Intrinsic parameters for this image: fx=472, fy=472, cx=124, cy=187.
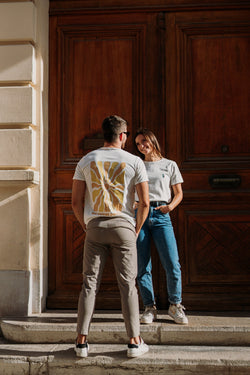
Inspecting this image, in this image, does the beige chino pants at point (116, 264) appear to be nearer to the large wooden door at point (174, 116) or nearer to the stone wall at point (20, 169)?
the stone wall at point (20, 169)

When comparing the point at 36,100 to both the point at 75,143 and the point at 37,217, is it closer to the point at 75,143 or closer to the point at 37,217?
the point at 75,143

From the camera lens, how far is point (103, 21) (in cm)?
517

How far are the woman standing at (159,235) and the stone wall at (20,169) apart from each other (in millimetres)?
1102

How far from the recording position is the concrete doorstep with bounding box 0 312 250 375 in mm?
3697

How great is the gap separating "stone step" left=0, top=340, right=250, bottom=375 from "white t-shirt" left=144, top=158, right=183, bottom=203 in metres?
1.33

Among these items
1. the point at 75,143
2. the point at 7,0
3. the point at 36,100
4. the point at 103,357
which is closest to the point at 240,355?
the point at 103,357

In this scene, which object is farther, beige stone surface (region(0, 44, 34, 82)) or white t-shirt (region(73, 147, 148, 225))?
beige stone surface (region(0, 44, 34, 82))

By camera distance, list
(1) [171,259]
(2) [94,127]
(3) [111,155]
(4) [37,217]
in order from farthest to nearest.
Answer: (2) [94,127]
(4) [37,217]
(1) [171,259]
(3) [111,155]

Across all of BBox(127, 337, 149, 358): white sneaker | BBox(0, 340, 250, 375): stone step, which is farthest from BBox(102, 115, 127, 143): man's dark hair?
BBox(0, 340, 250, 375): stone step

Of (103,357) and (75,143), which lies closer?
(103,357)

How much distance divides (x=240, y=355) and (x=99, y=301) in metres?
1.66

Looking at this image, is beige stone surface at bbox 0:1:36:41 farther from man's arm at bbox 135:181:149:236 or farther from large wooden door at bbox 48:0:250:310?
man's arm at bbox 135:181:149:236

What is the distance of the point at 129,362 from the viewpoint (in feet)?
12.1

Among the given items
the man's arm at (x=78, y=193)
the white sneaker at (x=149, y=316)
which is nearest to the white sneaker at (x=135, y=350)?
the white sneaker at (x=149, y=316)
